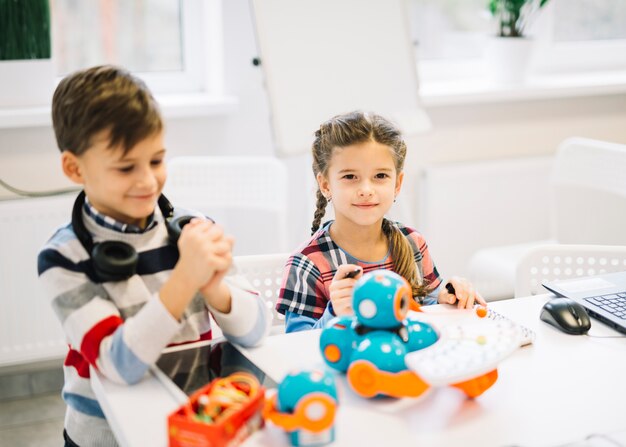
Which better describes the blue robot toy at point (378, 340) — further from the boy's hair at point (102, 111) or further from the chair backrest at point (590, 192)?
the chair backrest at point (590, 192)

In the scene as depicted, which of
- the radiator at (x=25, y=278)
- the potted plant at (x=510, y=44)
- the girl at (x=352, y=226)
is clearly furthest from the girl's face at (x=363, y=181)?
the potted plant at (x=510, y=44)

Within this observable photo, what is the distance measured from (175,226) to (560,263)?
38.8 inches

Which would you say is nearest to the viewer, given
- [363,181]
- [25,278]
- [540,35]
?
[363,181]

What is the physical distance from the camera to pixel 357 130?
63.1 inches

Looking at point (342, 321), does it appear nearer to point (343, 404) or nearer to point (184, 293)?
point (343, 404)

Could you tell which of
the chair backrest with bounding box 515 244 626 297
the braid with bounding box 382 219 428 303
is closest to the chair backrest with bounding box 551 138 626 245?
the chair backrest with bounding box 515 244 626 297

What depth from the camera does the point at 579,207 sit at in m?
2.98

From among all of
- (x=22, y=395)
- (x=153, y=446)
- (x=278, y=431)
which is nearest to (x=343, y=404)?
(x=278, y=431)

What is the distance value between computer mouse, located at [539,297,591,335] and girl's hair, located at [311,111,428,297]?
282mm

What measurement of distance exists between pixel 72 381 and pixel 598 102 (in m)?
2.60

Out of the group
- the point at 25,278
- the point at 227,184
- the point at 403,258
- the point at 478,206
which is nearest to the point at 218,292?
the point at 403,258

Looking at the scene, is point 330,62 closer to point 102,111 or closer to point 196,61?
point 196,61

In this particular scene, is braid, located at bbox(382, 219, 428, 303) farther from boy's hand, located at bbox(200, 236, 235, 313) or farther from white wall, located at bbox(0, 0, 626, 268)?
white wall, located at bbox(0, 0, 626, 268)

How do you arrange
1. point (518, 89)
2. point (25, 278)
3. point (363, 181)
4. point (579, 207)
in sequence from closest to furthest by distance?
point (363, 181)
point (25, 278)
point (579, 207)
point (518, 89)
